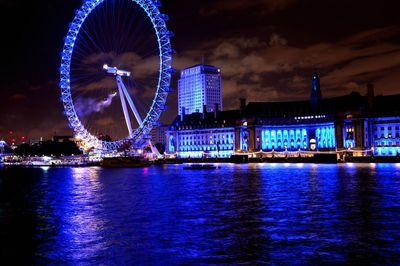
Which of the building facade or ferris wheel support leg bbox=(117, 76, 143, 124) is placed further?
the building facade

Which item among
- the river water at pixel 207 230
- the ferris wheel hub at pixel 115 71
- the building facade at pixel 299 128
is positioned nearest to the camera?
the river water at pixel 207 230

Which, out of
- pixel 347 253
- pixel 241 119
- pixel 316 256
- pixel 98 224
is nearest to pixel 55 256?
pixel 98 224

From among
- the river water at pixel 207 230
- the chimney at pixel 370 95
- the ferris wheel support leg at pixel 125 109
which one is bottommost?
the river water at pixel 207 230

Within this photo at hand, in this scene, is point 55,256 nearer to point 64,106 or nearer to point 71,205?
point 71,205

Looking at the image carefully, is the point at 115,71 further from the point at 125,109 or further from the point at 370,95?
the point at 370,95

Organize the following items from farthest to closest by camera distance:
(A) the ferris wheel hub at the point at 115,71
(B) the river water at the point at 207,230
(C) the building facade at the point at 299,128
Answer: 1. (C) the building facade at the point at 299,128
2. (A) the ferris wheel hub at the point at 115,71
3. (B) the river water at the point at 207,230

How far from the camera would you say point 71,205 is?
1138 inches

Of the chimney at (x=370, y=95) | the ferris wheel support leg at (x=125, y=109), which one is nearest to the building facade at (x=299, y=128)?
the chimney at (x=370, y=95)

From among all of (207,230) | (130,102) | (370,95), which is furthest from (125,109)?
Result: (370,95)

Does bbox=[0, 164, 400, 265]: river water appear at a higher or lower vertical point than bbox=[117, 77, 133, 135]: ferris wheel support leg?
lower

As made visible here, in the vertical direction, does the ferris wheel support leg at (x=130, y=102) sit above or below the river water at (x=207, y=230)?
above

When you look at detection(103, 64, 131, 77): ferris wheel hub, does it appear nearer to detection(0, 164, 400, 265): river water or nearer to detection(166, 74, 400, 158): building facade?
detection(0, 164, 400, 265): river water

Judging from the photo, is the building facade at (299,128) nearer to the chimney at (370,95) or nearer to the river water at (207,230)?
the chimney at (370,95)

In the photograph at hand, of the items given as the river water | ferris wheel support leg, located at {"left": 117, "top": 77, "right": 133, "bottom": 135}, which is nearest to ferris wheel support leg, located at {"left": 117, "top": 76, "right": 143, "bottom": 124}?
ferris wheel support leg, located at {"left": 117, "top": 77, "right": 133, "bottom": 135}
